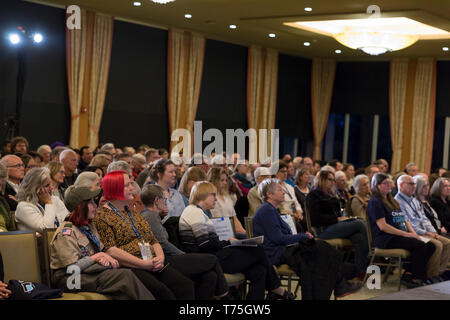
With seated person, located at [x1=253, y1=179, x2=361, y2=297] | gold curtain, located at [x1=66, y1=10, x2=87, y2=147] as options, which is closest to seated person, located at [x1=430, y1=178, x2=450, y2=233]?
seated person, located at [x1=253, y1=179, x2=361, y2=297]

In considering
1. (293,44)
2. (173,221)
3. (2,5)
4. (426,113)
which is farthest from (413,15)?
(173,221)

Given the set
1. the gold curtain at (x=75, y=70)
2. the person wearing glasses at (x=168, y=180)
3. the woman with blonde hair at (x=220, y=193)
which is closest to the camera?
the person wearing glasses at (x=168, y=180)

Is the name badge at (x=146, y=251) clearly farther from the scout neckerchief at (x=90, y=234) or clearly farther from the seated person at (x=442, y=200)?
the seated person at (x=442, y=200)

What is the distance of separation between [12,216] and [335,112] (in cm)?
1547

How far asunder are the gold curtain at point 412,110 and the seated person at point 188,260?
45.9 feet

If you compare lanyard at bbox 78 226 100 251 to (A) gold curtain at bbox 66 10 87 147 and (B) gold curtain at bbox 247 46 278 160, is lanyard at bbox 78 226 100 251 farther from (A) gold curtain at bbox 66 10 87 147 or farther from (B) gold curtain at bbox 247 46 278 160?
(B) gold curtain at bbox 247 46 278 160

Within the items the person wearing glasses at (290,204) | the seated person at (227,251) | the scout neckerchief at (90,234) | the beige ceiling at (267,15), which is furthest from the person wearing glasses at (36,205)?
the beige ceiling at (267,15)

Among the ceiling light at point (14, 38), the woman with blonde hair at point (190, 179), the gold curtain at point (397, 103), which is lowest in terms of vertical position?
the woman with blonde hair at point (190, 179)

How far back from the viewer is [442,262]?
832cm

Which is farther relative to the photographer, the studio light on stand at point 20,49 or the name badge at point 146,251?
the studio light on stand at point 20,49

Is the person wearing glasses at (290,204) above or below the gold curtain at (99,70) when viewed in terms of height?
below

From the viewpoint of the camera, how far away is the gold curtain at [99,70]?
14.4 m
